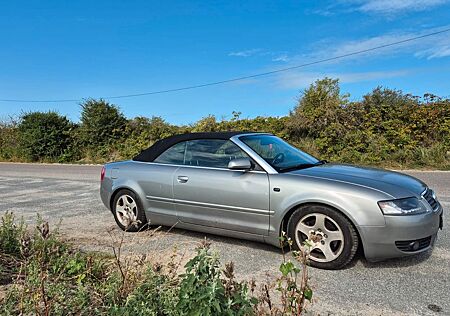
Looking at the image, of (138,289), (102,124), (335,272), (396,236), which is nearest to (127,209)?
(138,289)

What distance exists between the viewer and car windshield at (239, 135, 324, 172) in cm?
424

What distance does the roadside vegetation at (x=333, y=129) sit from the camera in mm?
11789

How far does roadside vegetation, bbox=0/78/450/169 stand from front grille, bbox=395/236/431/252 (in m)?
8.76

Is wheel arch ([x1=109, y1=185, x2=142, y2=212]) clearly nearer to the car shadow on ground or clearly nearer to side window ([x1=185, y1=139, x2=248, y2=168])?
the car shadow on ground

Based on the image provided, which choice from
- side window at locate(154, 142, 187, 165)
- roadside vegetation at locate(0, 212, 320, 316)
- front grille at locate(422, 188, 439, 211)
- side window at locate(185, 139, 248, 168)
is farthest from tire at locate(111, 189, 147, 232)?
front grille at locate(422, 188, 439, 211)

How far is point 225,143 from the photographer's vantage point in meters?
4.51

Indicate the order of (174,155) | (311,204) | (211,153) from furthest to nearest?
1. (174,155)
2. (211,153)
3. (311,204)

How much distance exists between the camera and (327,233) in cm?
359

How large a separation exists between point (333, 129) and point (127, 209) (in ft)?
32.1

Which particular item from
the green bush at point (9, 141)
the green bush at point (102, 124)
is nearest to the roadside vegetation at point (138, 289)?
the green bush at point (102, 124)

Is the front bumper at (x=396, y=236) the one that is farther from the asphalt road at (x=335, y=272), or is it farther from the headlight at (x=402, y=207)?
the asphalt road at (x=335, y=272)

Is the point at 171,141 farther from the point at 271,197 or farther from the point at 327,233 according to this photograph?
the point at 327,233

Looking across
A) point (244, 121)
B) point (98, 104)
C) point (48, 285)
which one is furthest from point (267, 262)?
point (98, 104)

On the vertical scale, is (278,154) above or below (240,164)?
above
